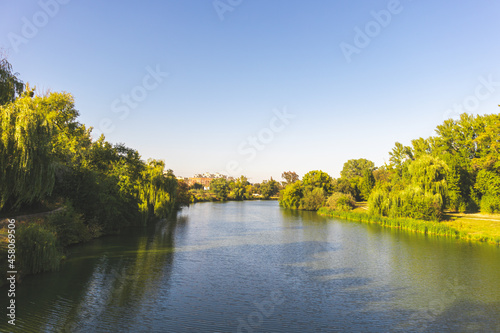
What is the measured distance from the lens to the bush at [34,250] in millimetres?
14555

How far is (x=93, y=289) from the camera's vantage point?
14.3 m

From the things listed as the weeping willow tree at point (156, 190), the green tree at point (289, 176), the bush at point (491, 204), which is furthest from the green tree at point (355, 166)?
the weeping willow tree at point (156, 190)

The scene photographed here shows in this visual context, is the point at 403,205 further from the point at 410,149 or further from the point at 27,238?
the point at 27,238

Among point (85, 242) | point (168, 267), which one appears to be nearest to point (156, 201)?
point (85, 242)

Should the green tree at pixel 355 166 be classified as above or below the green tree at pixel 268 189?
above

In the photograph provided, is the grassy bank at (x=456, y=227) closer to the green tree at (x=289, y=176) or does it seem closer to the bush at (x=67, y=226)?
the bush at (x=67, y=226)

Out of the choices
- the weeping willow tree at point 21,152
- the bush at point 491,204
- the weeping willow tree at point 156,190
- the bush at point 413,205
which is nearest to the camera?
the weeping willow tree at point 21,152

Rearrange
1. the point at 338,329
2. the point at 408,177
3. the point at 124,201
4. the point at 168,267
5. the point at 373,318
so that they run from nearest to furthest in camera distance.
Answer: the point at 338,329 → the point at 373,318 → the point at 168,267 → the point at 124,201 → the point at 408,177

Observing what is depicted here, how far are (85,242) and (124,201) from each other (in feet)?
22.6

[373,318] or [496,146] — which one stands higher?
[496,146]

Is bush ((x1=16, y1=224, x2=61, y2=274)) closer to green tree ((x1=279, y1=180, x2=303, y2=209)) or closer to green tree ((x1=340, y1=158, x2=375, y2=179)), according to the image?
green tree ((x1=279, y1=180, x2=303, y2=209))

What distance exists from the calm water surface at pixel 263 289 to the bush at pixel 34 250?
0.54m

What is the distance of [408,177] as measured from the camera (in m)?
46.5

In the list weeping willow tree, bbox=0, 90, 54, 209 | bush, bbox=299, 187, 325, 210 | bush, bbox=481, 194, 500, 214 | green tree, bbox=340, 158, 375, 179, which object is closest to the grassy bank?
bush, bbox=481, 194, 500, 214
